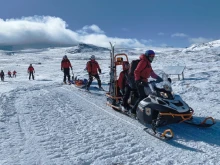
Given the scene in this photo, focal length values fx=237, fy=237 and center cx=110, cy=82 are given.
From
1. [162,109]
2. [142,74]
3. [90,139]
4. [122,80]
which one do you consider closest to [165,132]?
[162,109]

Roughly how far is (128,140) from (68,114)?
269 cm

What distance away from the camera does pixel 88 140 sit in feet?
16.6

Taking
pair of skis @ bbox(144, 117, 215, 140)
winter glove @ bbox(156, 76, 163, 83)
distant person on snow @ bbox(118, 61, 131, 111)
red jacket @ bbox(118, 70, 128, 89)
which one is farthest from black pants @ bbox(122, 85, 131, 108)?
pair of skis @ bbox(144, 117, 215, 140)

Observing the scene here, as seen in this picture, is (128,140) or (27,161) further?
(128,140)

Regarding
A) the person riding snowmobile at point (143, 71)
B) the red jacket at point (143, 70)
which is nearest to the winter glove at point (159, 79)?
the person riding snowmobile at point (143, 71)

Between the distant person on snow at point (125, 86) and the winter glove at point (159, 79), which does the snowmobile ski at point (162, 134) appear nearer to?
the winter glove at point (159, 79)

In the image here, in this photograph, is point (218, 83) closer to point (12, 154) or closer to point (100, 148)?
point (100, 148)

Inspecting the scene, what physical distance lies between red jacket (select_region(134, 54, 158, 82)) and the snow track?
4.17 feet

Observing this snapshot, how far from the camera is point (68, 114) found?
7.21 m

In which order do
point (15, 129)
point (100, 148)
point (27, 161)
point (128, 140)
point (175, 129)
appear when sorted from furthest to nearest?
1. point (175, 129)
2. point (15, 129)
3. point (128, 140)
4. point (100, 148)
5. point (27, 161)

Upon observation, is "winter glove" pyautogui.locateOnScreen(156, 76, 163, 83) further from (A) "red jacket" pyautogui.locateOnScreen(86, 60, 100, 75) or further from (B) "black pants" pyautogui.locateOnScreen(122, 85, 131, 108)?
(A) "red jacket" pyautogui.locateOnScreen(86, 60, 100, 75)

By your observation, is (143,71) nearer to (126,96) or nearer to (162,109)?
(126,96)

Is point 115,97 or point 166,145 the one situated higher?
point 115,97

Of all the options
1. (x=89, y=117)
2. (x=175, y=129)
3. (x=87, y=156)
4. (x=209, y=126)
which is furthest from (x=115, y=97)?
(x=87, y=156)
